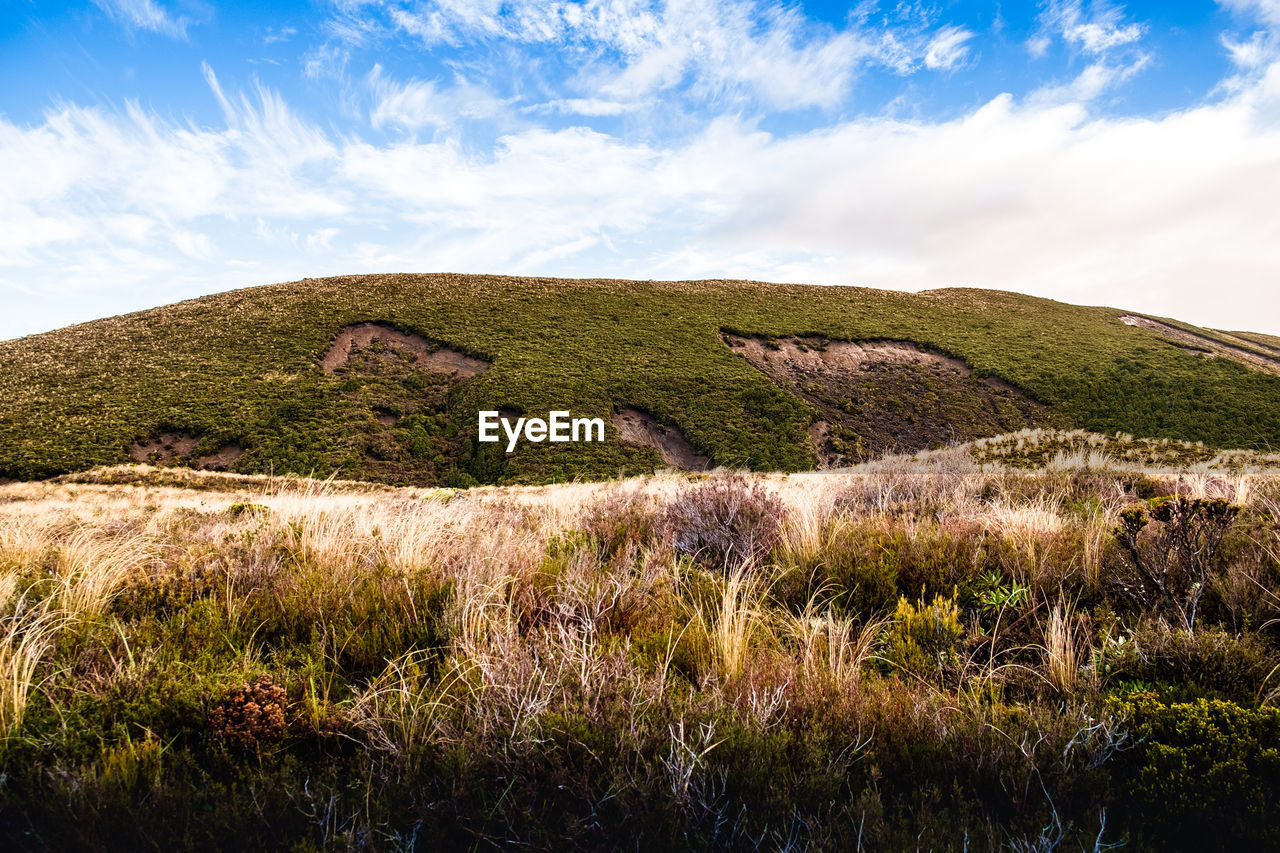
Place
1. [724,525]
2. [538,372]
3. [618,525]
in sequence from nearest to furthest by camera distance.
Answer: [724,525]
[618,525]
[538,372]

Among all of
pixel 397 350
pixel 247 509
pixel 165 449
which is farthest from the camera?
pixel 397 350

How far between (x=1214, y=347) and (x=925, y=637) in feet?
233

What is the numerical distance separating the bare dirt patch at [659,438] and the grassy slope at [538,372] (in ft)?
2.28

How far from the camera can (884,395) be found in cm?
4141

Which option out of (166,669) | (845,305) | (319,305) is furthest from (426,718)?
(845,305)

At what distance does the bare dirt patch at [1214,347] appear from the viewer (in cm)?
4947

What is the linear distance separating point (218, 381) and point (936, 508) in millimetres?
40564

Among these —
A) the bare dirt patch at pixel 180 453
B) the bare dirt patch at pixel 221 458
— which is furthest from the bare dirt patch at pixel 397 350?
the bare dirt patch at pixel 180 453

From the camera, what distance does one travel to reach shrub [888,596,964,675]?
2967mm

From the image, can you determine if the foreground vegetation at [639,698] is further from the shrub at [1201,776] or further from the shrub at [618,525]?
the shrub at [618,525]

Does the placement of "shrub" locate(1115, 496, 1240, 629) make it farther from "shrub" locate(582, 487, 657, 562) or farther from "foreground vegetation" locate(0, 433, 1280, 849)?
"shrub" locate(582, 487, 657, 562)

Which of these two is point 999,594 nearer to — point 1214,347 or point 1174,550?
point 1174,550

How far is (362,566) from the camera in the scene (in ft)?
13.1

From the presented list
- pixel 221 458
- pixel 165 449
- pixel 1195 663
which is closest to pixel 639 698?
pixel 1195 663
